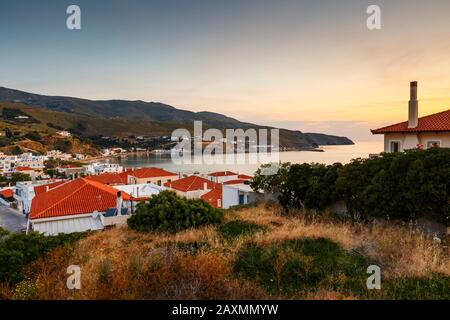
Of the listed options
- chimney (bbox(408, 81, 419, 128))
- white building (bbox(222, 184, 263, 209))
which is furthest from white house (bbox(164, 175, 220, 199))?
chimney (bbox(408, 81, 419, 128))

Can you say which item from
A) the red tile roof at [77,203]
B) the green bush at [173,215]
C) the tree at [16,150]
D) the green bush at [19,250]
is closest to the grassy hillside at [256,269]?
the green bush at [19,250]

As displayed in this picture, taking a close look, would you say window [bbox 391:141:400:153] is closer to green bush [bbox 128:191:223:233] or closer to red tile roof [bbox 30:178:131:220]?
green bush [bbox 128:191:223:233]

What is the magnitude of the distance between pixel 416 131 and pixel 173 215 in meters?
11.5

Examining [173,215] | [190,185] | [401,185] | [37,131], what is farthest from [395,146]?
[37,131]

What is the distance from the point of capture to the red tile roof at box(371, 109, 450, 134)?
13.7 metres

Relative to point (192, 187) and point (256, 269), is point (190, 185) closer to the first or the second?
point (192, 187)

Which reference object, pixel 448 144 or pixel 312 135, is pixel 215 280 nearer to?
pixel 448 144

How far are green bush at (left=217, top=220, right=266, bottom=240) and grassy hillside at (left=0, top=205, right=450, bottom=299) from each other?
1.42 ft

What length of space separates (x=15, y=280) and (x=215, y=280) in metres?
3.62

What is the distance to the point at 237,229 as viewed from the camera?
26.2 ft

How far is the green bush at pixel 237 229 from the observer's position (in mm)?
7445

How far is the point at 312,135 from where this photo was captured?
631 feet

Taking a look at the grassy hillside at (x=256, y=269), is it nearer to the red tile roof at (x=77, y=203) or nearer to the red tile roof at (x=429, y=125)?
the red tile roof at (x=429, y=125)
